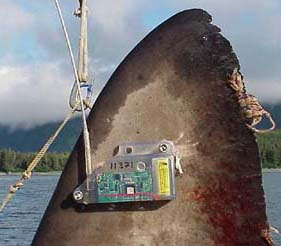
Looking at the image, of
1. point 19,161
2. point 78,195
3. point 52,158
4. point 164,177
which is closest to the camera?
point 164,177

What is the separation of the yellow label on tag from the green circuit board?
55 millimetres

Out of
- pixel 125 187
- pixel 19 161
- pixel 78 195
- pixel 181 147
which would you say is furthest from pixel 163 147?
pixel 19 161

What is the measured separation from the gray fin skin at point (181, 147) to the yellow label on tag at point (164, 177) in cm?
8

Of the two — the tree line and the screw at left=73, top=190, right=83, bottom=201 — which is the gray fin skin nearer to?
the screw at left=73, top=190, right=83, bottom=201

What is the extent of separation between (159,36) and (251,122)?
71cm

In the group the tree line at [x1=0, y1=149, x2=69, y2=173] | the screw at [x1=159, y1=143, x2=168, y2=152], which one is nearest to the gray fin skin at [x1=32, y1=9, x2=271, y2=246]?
the screw at [x1=159, y1=143, x2=168, y2=152]

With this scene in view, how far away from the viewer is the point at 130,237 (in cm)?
452

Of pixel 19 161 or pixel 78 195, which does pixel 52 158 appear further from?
pixel 78 195

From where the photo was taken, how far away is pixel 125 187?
4.46m

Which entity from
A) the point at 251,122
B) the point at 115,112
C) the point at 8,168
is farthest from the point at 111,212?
the point at 8,168

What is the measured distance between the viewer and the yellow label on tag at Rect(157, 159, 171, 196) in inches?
175

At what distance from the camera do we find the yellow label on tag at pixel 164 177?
4.44 m

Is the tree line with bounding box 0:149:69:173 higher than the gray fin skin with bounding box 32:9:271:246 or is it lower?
higher

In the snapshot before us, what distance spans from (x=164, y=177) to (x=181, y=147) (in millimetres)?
201
